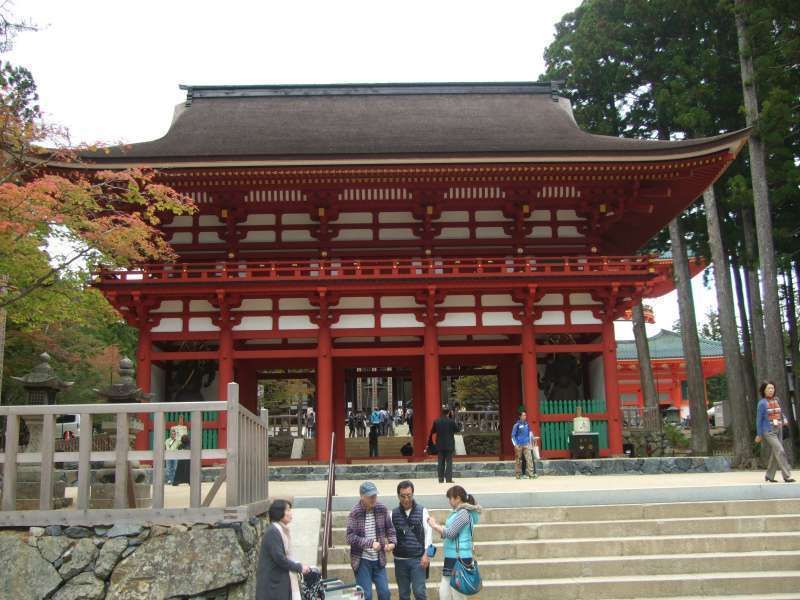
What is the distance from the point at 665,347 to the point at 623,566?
35585 mm

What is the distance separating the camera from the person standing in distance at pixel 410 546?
6.73 m

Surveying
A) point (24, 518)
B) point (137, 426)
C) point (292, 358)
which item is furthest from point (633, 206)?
point (24, 518)

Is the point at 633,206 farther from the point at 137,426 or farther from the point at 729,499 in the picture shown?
the point at 137,426

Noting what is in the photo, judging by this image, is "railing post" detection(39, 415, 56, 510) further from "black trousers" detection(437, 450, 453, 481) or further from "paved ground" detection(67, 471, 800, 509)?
"black trousers" detection(437, 450, 453, 481)

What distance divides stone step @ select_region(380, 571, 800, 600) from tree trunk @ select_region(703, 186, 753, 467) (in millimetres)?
13621

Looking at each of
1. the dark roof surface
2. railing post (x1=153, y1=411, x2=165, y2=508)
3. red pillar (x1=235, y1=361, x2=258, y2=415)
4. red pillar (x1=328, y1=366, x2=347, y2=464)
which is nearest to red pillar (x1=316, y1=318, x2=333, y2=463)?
red pillar (x1=328, y1=366, x2=347, y2=464)

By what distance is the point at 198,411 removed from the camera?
6797mm

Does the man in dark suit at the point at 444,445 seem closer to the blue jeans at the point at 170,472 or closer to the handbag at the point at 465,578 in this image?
the blue jeans at the point at 170,472

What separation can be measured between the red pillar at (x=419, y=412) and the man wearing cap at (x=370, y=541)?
1165 centimetres

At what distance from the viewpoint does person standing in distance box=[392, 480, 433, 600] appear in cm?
673

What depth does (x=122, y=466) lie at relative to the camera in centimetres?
664

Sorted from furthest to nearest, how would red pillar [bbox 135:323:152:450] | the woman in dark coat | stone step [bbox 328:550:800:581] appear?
red pillar [bbox 135:323:152:450] → stone step [bbox 328:550:800:581] → the woman in dark coat

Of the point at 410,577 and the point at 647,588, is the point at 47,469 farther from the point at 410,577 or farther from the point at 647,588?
the point at 647,588

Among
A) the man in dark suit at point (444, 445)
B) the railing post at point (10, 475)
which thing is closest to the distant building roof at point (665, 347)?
the man in dark suit at point (444, 445)
